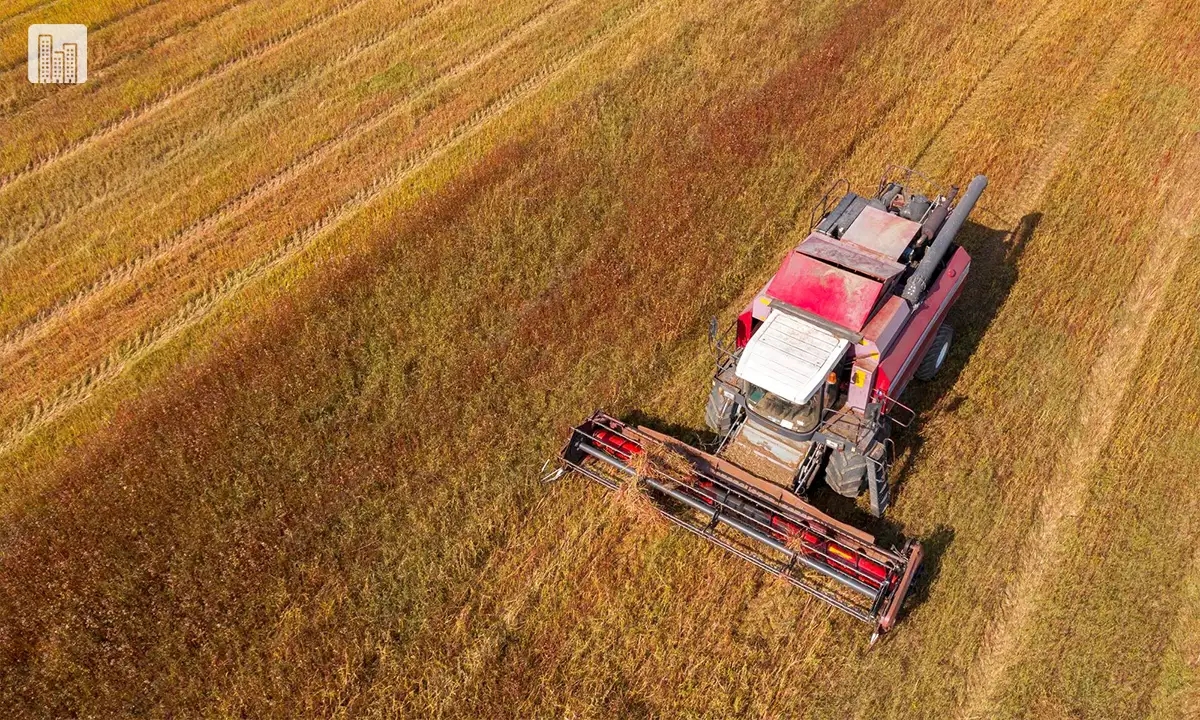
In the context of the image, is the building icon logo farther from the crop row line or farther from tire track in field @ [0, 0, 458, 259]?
tire track in field @ [0, 0, 458, 259]

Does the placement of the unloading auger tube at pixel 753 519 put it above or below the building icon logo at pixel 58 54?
below

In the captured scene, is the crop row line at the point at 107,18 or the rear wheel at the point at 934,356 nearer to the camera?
the rear wheel at the point at 934,356

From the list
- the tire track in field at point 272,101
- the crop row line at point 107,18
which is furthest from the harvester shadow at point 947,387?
the crop row line at point 107,18

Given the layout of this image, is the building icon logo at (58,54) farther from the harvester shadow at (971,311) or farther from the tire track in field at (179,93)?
the harvester shadow at (971,311)

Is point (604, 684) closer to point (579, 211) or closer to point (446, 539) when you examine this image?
point (446, 539)

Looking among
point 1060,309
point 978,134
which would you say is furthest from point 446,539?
point 978,134

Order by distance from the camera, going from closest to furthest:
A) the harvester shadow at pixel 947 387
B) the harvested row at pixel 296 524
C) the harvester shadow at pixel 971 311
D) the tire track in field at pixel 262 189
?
the harvested row at pixel 296 524 → the harvester shadow at pixel 947 387 → the harvester shadow at pixel 971 311 → the tire track in field at pixel 262 189
